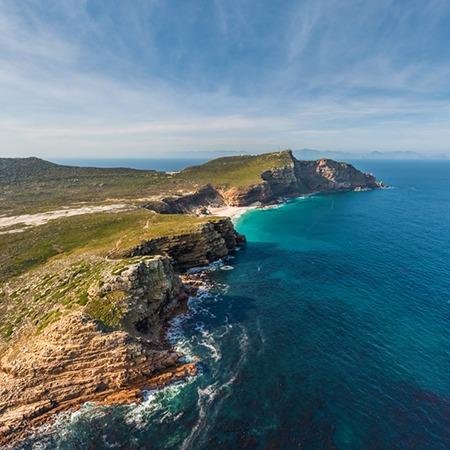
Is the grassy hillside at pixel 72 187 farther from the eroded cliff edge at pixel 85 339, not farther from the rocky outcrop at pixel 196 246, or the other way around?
the eroded cliff edge at pixel 85 339

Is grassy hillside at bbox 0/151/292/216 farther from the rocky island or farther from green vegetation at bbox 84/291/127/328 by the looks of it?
green vegetation at bbox 84/291/127/328

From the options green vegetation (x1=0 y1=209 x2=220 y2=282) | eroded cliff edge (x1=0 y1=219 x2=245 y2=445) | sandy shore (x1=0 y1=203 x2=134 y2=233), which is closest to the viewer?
eroded cliff edge (x1=0 y1=219 x2=245 y2=445)

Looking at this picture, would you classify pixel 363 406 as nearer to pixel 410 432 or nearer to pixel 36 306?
pixel 410 432

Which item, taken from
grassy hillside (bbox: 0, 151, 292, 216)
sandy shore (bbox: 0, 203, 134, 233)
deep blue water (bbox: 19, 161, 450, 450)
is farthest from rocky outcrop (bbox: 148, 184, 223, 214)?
deep blue water (bbox: 19, 161, 450, 450)

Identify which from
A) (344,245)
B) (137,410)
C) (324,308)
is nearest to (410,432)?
(324,308)

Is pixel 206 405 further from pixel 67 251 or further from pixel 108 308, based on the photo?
pixel 67 251
